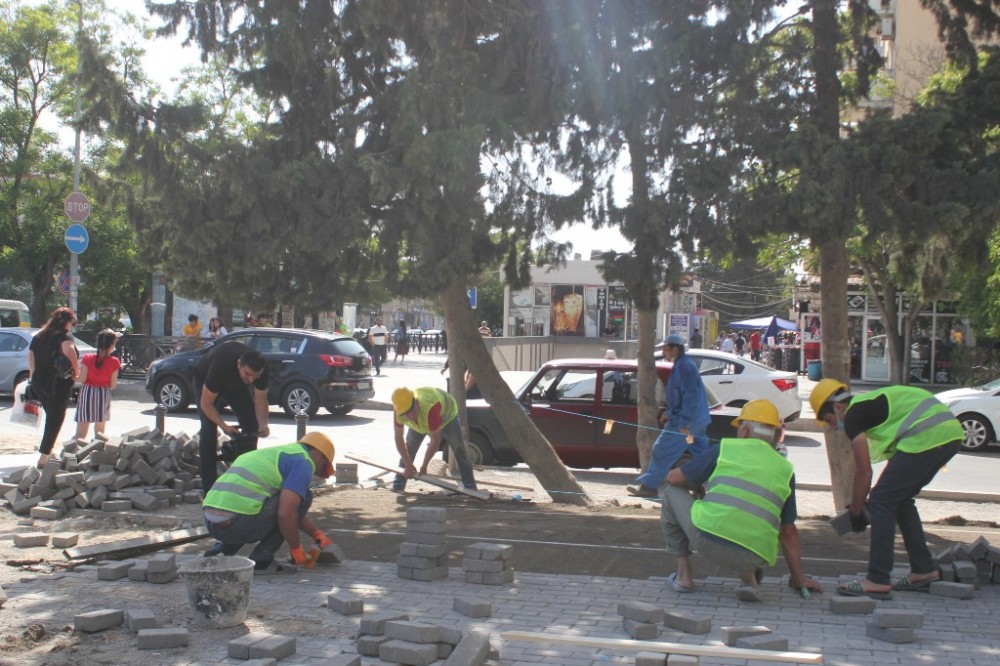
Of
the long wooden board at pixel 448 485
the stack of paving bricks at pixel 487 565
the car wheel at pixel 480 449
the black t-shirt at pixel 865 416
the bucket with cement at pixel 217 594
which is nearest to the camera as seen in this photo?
the bucket with cement at pixel 217 594

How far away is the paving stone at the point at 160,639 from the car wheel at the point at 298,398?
13.2 metres

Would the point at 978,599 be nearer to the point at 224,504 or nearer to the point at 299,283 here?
the point at 224,504

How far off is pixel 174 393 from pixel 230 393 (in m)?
11.0

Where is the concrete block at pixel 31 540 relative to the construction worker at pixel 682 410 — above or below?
below

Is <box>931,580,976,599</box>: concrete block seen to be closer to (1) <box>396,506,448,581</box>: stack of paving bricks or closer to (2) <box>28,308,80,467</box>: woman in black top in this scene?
(1) <box>396,506,448,581</box>: stack of paving bricks

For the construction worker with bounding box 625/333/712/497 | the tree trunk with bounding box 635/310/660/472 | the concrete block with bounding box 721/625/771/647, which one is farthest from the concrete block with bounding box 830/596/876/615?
the tree trunk with bounding box 635/310/660/472

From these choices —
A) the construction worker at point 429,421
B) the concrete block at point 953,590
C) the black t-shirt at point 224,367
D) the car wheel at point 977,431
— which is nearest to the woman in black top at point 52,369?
the black t-shirt at point 224,367

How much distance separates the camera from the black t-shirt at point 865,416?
6125 mm

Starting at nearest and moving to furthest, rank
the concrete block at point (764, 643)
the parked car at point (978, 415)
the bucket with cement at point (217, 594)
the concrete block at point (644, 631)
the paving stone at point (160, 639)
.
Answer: the concrete block at point (764, 643) → the paving stone at point (160, 639) → the concrete block at point (644, 631) → the bucket with cement at point (217, 594) → the parked car at point (978, 415)

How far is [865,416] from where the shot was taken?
6.12 m

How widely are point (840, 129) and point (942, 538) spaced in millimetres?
3770

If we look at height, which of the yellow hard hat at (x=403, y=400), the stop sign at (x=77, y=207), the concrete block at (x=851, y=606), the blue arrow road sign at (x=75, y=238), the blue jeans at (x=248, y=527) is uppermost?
the stop sign at (x=77, y=207)

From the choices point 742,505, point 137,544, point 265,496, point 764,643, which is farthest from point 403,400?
point 764,643

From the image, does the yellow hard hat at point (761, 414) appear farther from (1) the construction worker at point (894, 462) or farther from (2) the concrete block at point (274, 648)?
(2) the concrete block at point (274, 648)
